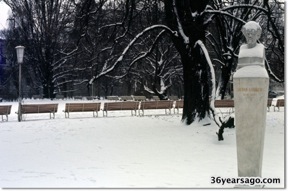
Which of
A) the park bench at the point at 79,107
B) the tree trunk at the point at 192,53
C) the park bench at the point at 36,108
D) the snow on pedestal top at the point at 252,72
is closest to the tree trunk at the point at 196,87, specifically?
the tree trunk at the point at 192,53

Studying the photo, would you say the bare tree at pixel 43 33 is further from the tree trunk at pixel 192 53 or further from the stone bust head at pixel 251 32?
the stone bust head at pixel 251 32

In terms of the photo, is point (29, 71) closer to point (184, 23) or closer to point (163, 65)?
point (163, 65)

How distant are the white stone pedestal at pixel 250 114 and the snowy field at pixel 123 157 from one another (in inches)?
19.9

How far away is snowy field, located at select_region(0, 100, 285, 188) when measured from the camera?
7457mm

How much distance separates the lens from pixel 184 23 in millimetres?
15078

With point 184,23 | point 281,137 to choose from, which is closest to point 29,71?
point 184,23

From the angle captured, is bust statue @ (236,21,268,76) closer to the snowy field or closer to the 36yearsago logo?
the 36yearsago logo

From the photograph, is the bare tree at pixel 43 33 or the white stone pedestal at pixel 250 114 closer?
the white stone pedestal at pixel 250 114

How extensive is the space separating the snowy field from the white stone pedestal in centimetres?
51

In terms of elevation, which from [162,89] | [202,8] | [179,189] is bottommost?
[179,189]

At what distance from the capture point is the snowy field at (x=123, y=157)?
7457mm

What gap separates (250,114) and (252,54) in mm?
1060

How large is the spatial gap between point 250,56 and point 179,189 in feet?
8.58

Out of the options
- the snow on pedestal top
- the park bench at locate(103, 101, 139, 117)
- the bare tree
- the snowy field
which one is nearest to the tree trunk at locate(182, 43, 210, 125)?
the snowy field
